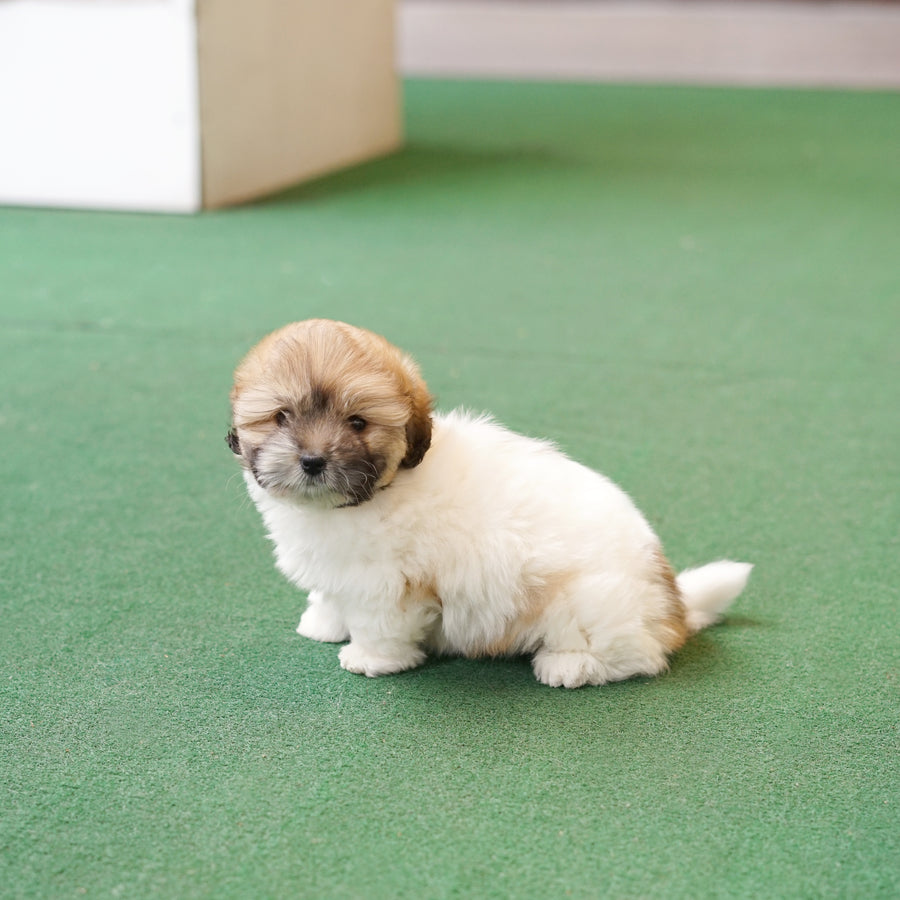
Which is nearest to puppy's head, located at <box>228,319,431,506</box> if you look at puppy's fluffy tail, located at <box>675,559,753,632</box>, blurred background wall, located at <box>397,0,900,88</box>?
puppy's fluffy tail, located at <box>675,559,753,632</box>

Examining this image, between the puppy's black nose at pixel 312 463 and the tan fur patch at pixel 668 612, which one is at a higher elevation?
the puppy's black nose at pixel 312 463

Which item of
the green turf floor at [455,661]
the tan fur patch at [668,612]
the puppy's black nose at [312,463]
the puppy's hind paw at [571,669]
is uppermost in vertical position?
the puppy's black nose at [312,463]

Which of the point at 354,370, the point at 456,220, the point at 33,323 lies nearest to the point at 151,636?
the point at 354,370

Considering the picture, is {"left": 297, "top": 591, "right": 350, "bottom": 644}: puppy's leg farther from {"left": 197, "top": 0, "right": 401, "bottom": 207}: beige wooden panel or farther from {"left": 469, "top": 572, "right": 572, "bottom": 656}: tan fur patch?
{"left": 197, "top": 0, "right": 401, "bottom": 207}: beige wooden panel

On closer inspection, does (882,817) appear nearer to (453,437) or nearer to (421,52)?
(453,437)

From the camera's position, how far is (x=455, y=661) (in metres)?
2.25

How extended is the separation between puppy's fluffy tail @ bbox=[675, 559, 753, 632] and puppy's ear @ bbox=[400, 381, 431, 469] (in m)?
0.62

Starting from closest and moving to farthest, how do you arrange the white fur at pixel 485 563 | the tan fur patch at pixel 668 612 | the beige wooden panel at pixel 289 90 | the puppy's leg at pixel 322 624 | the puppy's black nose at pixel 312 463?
the puppy's black nose at pixel 312 463
the white fur at pixel 485 563
the tan fur patch at pixel 668 612
the puppy's leg at pixel 322 624
the beige wooden panel at pixel 289 90

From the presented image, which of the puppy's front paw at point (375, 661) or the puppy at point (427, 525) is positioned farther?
the puppy's front paw at point (375, 661)

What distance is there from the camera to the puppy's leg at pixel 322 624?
89.9 inches

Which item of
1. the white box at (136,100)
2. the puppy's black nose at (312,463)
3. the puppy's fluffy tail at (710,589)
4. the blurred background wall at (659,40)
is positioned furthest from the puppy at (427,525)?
the blurred background wall at (659,40)

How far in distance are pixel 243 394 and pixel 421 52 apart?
1094 cm

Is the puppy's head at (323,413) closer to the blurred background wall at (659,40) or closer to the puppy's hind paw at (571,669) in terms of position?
the puppy's hind paw at (571,669)

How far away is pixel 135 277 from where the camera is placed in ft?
15.8
